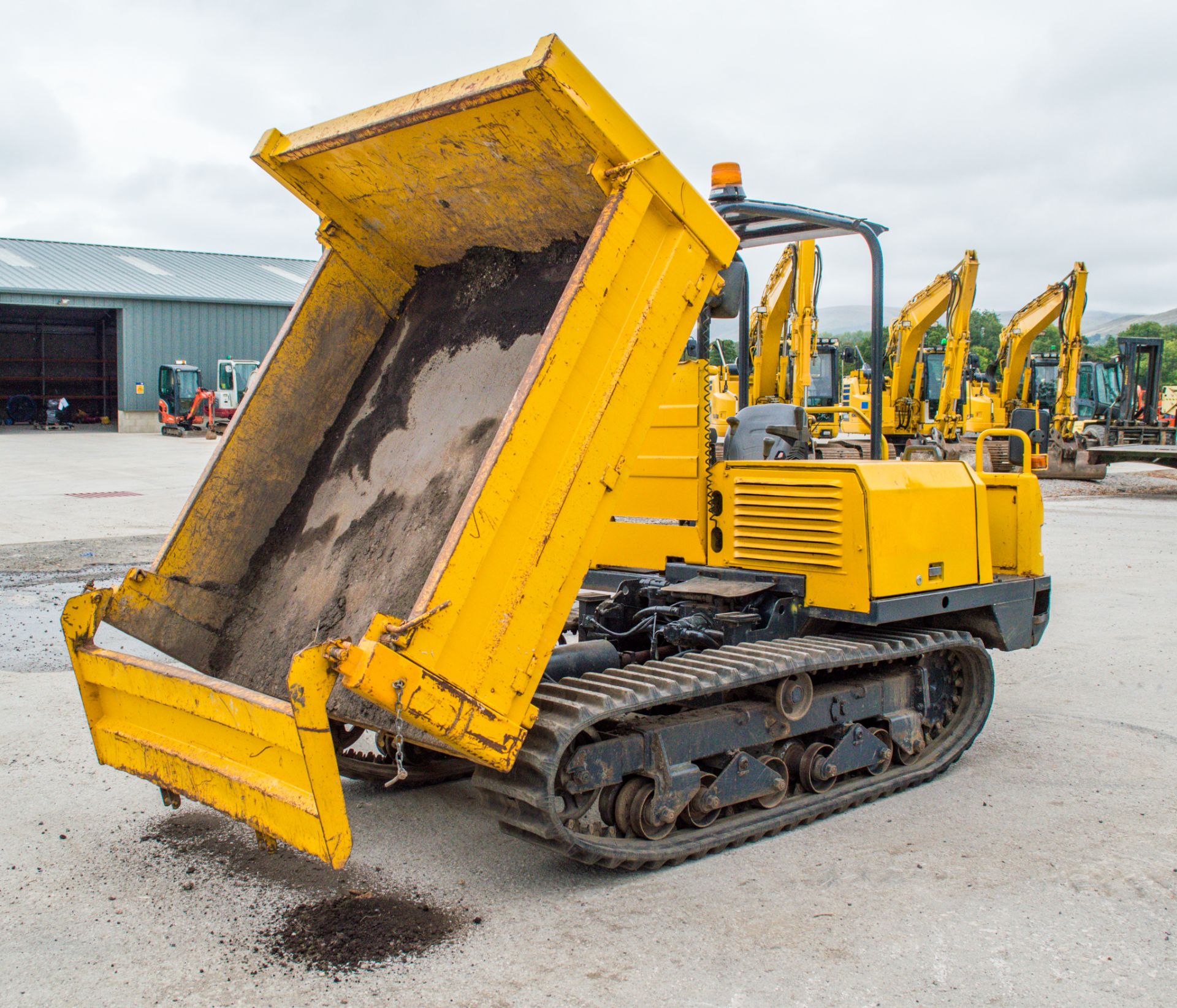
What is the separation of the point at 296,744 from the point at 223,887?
103 cm

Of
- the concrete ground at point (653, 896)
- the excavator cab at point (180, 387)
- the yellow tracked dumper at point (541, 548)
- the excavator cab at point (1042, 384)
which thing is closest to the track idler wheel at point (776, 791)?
the yellow tracked dumper at point (541, 548)

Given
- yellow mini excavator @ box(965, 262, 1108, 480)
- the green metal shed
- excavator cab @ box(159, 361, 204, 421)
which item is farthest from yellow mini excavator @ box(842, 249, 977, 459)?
excavator cab @ box(159, 361, 204, 421)

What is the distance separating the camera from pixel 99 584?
876cm

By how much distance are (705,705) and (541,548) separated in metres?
1.35

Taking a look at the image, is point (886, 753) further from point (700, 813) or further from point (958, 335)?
point (958, 335)

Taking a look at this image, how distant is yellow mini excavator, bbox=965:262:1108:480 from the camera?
22672 millimetres

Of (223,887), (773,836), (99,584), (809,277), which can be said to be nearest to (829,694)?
(773,836)

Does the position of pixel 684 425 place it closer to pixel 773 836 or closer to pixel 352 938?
pixel 773 836

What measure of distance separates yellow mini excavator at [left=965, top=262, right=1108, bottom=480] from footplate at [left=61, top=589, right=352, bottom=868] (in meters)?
20.2

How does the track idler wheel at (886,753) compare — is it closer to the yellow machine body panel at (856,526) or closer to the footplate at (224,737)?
the yellow machine body panel at (856,526)

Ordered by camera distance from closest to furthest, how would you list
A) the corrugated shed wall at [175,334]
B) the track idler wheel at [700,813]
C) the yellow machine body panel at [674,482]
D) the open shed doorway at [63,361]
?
the track idler wheel at [700,813], the yellow machine body panel at [674,482], the corrugated shed wall at [175,334], the open shed doorway at [63,361]

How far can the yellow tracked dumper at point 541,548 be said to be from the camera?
131 inches

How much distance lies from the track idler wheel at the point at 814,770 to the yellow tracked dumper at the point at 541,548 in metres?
0.01

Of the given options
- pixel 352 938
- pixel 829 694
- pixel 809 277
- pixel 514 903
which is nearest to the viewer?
pixel 352 938
